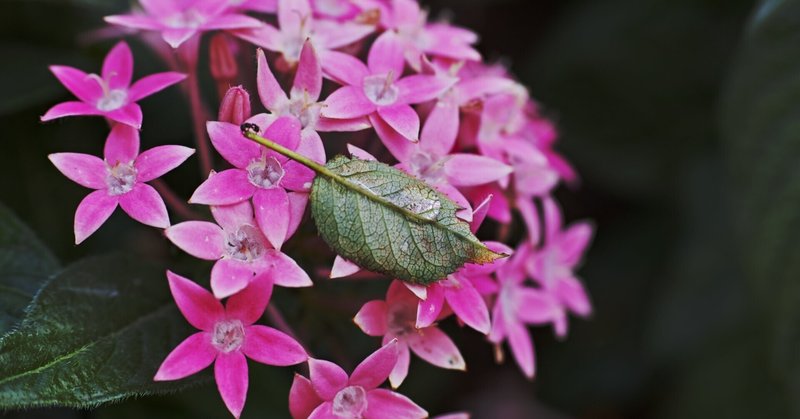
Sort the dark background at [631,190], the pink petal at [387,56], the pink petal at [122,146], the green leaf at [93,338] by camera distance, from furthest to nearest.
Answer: the dark background at [631,190], the pink petal at [387,56], the pink petal at [122,146], the green leaf at [93,338]

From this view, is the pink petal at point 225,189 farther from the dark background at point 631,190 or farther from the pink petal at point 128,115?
the dark background at point 631,190

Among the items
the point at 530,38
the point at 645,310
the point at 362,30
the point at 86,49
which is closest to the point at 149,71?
the point at 86,49

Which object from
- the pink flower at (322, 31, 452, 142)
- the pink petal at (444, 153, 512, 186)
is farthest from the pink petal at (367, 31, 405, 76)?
the pink petal at (444, 153, 512, 186)

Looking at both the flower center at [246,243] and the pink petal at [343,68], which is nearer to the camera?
the flower center at [246,243]

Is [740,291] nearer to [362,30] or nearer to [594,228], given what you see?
[594,228]

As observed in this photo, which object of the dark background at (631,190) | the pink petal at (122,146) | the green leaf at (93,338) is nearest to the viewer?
the green leaf at (93,338)

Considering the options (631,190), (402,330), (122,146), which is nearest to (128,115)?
(122,146)

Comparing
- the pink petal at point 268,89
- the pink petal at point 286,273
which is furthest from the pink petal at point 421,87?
the pink petal at point 286,273

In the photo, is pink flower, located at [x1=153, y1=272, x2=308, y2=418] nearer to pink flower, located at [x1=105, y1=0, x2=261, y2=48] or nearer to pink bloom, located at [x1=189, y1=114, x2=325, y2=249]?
pink bloom, located at [x1=189, y1=114, x2=325, y2=249]
